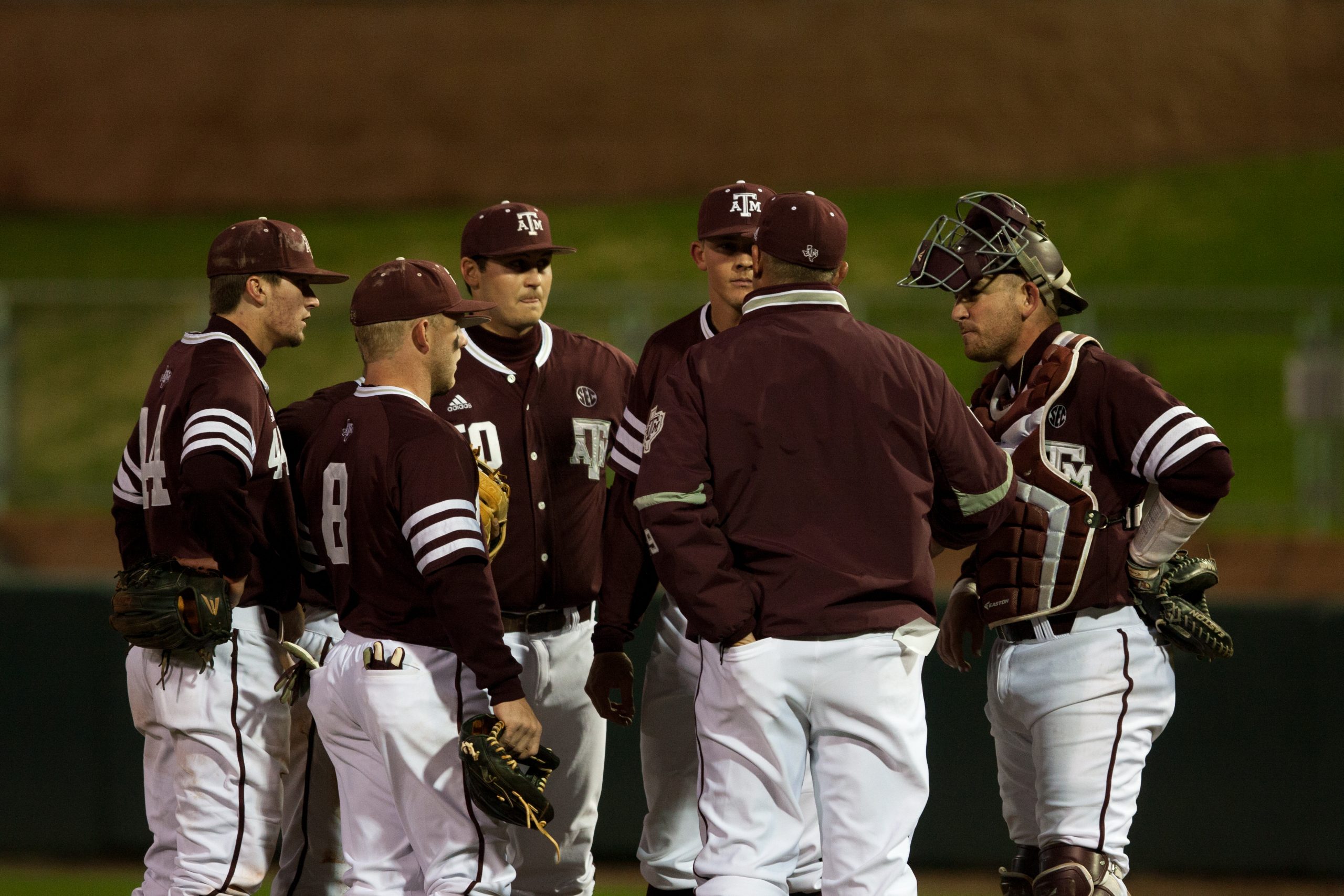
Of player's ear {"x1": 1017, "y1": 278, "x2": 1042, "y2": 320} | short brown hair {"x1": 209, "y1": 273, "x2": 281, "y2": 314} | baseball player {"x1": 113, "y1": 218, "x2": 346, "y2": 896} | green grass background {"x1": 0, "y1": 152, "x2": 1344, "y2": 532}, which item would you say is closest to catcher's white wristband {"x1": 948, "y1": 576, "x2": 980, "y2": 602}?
player's ear {"x1": 1017, "y1": 278, "x2": 1042, "y2": 320}

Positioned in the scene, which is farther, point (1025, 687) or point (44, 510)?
point (44, 510)

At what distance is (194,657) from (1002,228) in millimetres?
2863

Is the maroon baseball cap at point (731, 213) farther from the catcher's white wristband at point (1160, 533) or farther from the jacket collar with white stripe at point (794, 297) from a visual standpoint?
the catcher's white wristband at point (1160, 533)

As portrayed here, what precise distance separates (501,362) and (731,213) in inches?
37.7

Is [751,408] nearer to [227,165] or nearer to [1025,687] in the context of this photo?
[1025,687]

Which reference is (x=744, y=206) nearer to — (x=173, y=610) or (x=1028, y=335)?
(x=1028, y=335)

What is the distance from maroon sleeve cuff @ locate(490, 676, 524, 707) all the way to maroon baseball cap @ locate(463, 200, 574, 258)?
1.72 meters

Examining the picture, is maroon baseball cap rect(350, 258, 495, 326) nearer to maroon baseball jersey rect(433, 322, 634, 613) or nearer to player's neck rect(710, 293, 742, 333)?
maroon baseball jersey rect(433, 322, 634, 613)

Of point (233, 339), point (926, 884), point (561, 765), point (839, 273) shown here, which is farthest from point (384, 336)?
point (926, 884)

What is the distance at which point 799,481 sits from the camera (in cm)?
388

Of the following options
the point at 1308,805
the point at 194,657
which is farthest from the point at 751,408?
the point at 1308,805

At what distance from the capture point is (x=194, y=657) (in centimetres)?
459

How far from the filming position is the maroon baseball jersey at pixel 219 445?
450cm

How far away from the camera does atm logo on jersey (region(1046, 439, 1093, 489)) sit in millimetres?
4461
